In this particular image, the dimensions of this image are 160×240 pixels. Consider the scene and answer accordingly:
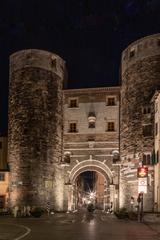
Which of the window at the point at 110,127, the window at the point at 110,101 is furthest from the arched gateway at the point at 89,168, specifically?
the window at the point at 110,101

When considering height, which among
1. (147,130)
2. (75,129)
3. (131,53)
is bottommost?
(147,130)

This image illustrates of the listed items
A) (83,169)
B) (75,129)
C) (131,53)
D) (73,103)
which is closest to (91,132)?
(75,129)

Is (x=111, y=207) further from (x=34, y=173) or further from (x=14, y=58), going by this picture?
(x=14, y=58)

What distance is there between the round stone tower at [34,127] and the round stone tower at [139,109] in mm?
8183

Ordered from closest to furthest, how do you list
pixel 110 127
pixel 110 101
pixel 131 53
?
pixel 131 53, pixel 110 127, pixel 110 101

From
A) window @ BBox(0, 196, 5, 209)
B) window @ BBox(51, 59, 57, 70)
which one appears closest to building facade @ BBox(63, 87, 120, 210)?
window @ BBox(51, 59, 57, 70)

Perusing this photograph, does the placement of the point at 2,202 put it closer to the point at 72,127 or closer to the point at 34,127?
the point at 34,127

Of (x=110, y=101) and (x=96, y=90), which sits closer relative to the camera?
(x=110, y=101)

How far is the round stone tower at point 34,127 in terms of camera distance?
48719mm

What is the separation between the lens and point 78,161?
53.1 m

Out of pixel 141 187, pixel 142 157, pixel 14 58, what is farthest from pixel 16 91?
pixel 141 187

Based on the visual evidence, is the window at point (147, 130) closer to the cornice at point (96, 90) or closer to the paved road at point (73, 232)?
the cornice at point (96, 90)

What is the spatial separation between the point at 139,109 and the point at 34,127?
11.7 meters

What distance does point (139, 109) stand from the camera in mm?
47812
